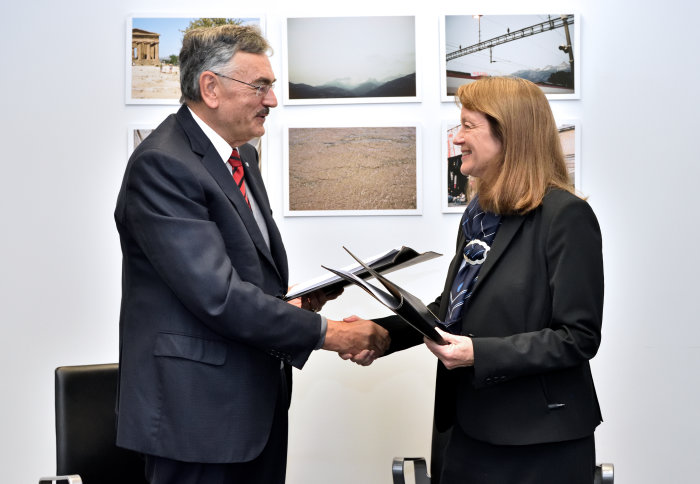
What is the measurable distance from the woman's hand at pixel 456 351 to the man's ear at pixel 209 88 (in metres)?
0.94

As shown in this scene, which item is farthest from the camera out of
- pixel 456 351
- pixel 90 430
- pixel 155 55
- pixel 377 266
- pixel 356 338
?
pixel 155 55

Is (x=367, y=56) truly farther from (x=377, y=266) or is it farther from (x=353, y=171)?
(x=377, y=266)

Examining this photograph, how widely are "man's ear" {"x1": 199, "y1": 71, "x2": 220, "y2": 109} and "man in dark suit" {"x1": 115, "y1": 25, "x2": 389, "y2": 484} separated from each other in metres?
0.09

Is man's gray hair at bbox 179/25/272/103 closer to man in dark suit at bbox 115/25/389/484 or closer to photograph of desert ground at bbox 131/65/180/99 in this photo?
man in dark suit at bbox 115/25/389/484

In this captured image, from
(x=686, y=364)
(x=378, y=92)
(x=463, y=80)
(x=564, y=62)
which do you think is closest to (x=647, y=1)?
(x=564, y=62)

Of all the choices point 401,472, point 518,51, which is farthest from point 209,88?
point 518,51

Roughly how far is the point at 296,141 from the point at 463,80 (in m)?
0.78

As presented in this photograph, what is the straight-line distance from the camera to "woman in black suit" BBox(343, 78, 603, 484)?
174cm

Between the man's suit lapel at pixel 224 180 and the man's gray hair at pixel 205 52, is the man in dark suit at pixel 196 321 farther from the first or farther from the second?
the man's gray hair at pixel 205 52

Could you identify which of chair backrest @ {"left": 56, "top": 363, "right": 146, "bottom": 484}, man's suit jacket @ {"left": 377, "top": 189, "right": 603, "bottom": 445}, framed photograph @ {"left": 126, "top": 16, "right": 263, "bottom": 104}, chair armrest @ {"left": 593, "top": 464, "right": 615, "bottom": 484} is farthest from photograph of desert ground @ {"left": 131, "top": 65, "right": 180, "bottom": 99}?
chair armrest @ {"left": 593, "top": 464, "right": 615, "bottom": 484}

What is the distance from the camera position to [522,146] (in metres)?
1.90

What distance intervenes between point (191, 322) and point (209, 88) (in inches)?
27.9

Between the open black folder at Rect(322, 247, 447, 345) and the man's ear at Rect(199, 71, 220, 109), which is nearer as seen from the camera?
the open black folder at Rect(322, 247, 447, 345)

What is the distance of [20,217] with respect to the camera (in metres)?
3.11
